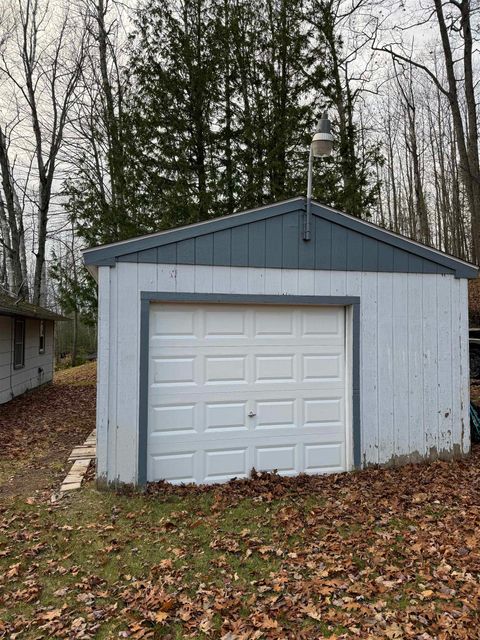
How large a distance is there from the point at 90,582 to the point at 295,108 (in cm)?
1065

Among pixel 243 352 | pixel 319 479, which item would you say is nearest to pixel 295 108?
pixel 243 352

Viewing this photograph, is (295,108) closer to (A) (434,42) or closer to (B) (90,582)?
(A) (434,42)

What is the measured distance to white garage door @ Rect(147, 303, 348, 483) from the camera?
5207mm

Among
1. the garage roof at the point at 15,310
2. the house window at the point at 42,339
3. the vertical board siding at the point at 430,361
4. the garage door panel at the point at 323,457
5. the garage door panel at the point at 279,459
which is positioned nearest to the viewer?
the garage door panel at the point at 279,459

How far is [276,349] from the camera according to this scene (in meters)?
5.55

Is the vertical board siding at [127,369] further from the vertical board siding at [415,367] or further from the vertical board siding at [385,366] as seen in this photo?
the vertical board siding at [415,367]

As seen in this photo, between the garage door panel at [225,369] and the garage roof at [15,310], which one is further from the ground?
the garage roof at [15,310]

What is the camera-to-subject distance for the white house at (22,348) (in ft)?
35.3

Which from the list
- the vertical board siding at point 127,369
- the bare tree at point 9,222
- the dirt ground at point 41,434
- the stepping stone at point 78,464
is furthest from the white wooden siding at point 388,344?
the bare tree at point 9,222

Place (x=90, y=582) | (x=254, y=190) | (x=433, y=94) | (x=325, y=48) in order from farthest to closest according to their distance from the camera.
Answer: (x=433, y=94)
(x=325, y=48)
(x=254, y=190)
(x=90, y=582)

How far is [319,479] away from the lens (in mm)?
5434

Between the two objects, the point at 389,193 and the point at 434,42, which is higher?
the point at 434,42

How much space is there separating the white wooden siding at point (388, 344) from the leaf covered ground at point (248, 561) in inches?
25.0

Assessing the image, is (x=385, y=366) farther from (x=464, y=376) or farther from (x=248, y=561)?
(x=248, y=561)
